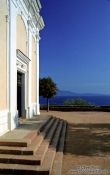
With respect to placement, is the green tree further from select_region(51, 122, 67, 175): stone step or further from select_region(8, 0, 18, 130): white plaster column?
select_region(51, 122, 67, 175): stone step

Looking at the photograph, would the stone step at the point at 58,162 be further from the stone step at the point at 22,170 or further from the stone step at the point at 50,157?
the stone step at the point at 22,170

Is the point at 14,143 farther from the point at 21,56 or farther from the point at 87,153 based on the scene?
the point at 21,56

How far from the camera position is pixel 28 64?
19.3 metres

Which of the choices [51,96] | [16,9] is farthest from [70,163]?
[51,96]

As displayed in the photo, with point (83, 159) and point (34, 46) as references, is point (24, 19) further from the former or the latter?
point (83, 159)

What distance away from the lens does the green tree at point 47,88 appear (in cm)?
3159

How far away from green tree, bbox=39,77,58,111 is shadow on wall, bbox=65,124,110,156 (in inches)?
533

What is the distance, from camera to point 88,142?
13.8m

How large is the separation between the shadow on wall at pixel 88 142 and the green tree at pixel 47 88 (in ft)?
44.4

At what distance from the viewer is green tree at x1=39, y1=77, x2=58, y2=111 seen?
31594 mm

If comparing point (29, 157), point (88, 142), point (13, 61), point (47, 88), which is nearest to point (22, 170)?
point (29, 157)

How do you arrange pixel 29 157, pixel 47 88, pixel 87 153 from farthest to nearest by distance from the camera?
pixel 47 88 < pixel 87 153 < pixel 29 157

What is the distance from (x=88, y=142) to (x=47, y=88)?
17.9 metres

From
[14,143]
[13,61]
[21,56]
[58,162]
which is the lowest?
[58,162]
